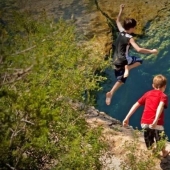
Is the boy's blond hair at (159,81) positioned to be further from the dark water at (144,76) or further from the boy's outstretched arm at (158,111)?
the dark water at (144,76)

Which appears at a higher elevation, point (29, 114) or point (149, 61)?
A: point (29, 114)

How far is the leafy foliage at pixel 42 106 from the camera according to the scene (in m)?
4.10

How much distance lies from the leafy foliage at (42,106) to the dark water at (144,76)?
209 centimetres

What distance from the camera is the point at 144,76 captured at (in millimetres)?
8602

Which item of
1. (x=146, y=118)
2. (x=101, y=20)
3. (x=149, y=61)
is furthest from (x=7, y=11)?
(x=146, y=118)

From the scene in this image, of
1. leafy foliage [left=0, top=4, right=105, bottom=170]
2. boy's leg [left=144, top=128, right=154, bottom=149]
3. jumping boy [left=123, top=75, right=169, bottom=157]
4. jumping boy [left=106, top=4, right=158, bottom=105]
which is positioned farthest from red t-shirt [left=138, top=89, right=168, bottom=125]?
jumping boy [left=106, top=4, right=158, bottom=105]

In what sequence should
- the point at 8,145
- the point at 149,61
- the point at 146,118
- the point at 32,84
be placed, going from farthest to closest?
the point at 149,61 < the point at 146,118 < the point at 32,84 < the point at 8,145

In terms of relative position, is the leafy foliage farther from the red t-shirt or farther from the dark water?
the dark water

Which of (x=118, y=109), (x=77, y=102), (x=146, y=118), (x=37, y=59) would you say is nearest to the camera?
(x=37, y=59)

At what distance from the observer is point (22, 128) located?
166 inches

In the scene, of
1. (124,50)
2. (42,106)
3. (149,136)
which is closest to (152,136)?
(149,136)

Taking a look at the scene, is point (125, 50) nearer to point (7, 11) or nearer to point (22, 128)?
point (22, 128)

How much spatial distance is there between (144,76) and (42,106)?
4670 mm

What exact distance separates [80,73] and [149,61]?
3.46m
